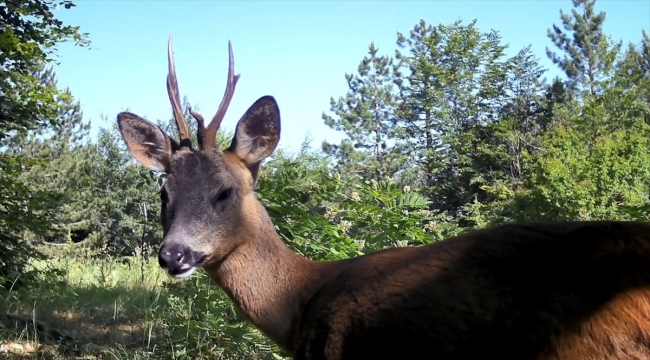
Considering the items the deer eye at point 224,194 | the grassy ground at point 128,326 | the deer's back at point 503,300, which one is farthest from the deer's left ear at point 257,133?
the grassy ground at point 128,326

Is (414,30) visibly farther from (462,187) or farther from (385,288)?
(385,288)

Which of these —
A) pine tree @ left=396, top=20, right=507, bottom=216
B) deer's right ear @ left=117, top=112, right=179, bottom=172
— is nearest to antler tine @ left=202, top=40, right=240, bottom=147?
deer's right ear @ left=117, top=112, right=179, bottom=172

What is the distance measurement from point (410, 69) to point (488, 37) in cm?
630

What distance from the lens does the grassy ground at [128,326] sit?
6.46m

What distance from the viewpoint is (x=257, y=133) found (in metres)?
4.62

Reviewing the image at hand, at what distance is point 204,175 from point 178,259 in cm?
72

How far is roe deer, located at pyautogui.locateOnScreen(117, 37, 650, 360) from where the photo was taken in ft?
9.54

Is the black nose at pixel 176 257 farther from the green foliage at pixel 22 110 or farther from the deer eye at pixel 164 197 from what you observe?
the green foliage at pixel 22 110

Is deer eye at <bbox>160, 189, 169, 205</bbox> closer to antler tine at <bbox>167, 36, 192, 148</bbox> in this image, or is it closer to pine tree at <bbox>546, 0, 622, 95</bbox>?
antler tine at <bbox>167, 36, 192, 148</bbox>

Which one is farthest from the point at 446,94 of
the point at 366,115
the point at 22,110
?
the point at 22,110

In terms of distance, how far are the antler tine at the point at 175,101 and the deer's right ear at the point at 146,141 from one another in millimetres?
108

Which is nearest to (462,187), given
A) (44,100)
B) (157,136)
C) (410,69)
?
(410,69)

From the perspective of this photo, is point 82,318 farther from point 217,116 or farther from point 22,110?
point 217,116

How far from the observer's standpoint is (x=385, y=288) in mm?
3406
